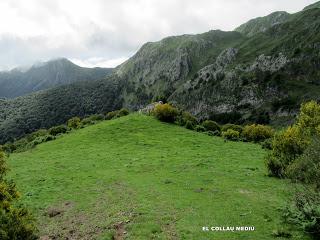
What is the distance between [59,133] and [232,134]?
3316 cm

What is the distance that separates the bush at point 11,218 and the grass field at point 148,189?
2.31 m

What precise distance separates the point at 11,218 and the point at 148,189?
43.1 ft

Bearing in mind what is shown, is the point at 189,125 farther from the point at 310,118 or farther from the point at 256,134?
the point at 310,118

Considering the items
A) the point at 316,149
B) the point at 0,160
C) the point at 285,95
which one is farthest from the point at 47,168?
the point at 285,95

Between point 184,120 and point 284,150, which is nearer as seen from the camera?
point 284,150

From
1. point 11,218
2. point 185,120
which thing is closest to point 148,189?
point 11,218

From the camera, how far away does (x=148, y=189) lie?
30.1m

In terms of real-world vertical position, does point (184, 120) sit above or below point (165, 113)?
below

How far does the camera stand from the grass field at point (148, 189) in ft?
70.6

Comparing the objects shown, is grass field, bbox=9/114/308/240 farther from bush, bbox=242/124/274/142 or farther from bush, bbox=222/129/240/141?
bush, bbox=242/124/274/142

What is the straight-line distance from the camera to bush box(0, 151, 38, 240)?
18.2 meters

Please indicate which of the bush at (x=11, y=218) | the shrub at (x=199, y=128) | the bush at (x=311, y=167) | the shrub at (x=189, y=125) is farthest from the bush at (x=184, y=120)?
the bush at (x=11, y=218)

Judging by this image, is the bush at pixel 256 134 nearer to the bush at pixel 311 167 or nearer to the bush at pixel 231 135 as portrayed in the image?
the bush at pixel 231 135

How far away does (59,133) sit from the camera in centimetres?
7131
